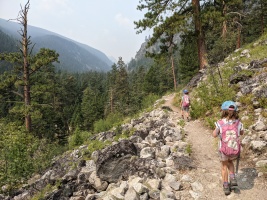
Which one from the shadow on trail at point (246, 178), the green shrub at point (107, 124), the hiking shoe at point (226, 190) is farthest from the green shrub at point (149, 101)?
the hiking shoe at point (226, 190)

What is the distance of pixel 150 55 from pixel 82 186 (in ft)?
42.5

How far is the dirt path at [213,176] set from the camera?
5352 millimetres

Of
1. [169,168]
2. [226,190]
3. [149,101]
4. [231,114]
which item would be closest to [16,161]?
[169,168]

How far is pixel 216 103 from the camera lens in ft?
36.5

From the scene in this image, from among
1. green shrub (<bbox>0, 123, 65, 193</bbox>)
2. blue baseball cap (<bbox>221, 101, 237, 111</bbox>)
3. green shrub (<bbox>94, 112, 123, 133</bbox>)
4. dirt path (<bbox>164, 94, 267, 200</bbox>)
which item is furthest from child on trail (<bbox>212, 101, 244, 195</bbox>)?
green shrub (<bbox>94, 112, 123, 133</bbox>)

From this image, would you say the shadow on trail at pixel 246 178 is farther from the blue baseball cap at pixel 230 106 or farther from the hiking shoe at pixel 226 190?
the blue baseball cap at pixel 230 106

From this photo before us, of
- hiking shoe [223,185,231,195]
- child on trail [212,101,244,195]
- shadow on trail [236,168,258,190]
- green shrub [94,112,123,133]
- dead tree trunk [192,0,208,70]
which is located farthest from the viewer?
green shrub [94,112,123,133]

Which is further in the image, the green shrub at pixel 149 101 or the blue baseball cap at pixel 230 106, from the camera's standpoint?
the green shrub at pixel 149 101

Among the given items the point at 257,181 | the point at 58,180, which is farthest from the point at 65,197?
the point at 257,181

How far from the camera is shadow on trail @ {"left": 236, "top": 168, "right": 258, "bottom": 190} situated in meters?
5.62

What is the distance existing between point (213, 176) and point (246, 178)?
77 centimetres

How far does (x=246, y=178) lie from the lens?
5902mm

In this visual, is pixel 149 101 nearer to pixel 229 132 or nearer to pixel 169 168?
pixel 169 168

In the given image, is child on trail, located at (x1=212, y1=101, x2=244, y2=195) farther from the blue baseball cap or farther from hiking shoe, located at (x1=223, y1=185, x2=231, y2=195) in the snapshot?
hiking shoe, located at (x1=223, y1=185, x2=231, y2=195)
